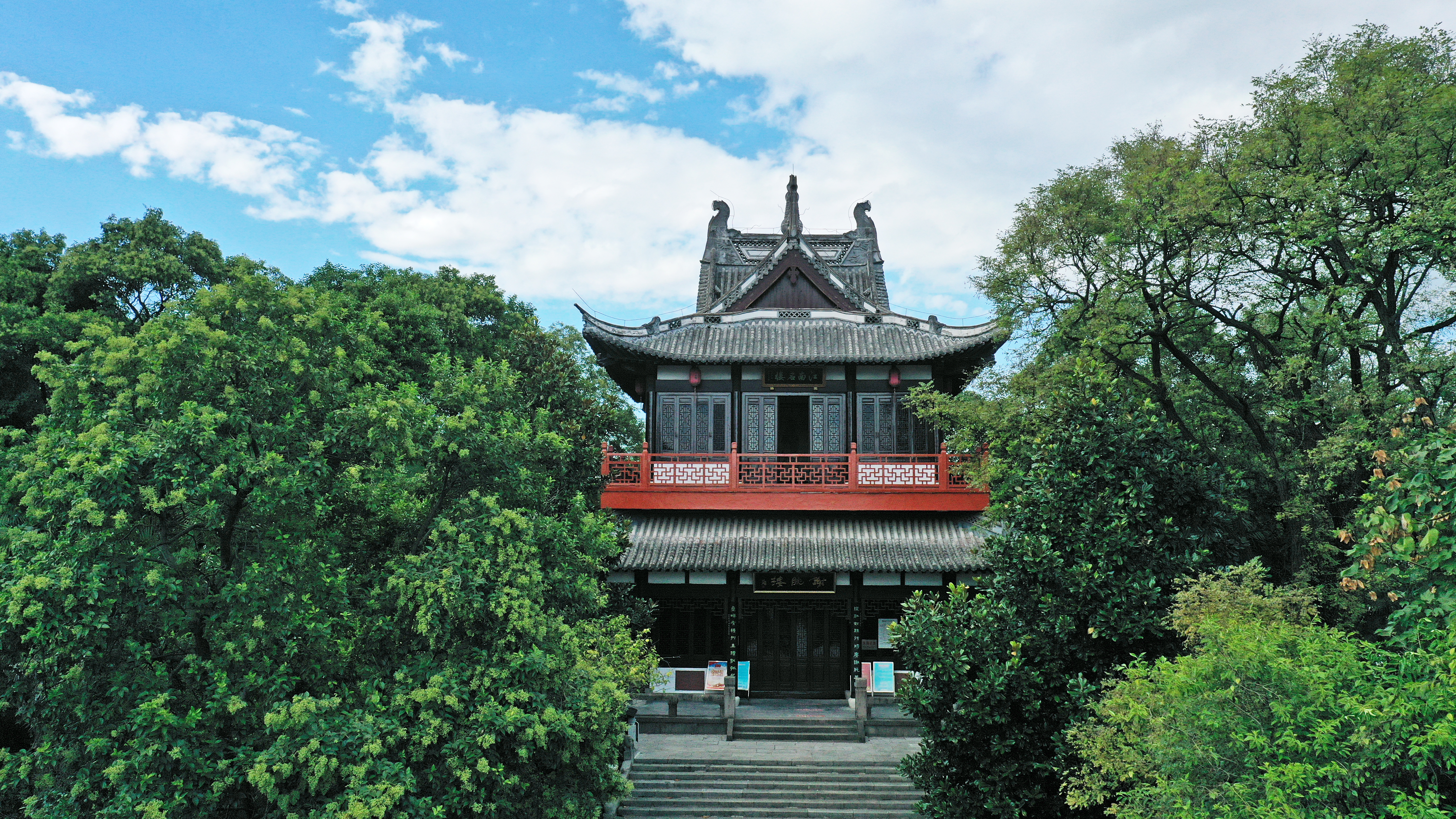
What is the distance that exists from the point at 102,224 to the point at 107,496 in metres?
13.3

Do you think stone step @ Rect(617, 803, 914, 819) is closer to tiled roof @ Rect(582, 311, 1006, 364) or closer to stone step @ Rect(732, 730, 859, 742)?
stone step @ Rect(732, 730, 859, 742)

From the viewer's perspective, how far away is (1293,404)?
450 inches

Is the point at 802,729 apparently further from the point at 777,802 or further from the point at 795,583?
the point at 795,583

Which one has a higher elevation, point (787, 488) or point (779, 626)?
point (787, 488)

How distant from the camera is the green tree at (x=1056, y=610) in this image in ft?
26.1

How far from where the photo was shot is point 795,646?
55.2 feet

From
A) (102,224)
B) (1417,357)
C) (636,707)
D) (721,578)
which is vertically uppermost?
(102,224)

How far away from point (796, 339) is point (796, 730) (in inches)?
331

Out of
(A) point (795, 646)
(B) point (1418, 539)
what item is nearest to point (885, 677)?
(A) point (795, 646)

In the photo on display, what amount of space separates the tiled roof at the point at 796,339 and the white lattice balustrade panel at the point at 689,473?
7.73ft

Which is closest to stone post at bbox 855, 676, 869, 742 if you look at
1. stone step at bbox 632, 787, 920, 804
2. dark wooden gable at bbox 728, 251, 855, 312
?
stone step at bbox 632, 787, 920, 804

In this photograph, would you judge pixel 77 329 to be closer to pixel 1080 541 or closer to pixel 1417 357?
pixel 1080 541

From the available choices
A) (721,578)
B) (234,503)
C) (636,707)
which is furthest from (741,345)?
(234,503)

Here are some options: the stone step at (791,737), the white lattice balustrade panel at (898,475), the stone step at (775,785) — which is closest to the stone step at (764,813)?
the stone step at (775,785)
